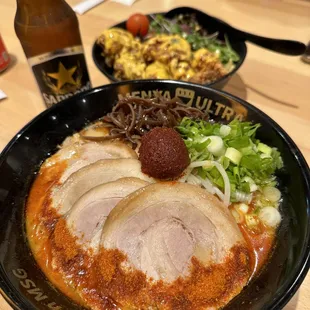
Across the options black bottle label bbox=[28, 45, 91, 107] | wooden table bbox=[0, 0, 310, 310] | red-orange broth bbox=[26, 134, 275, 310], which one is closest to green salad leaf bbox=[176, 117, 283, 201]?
red-orange broth bbox=[26, 134, 275, 310]

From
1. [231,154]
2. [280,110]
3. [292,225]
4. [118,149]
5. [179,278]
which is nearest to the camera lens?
[179,278]

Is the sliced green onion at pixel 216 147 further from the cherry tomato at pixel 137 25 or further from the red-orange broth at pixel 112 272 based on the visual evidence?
the cherry tomato at pixel 137 25

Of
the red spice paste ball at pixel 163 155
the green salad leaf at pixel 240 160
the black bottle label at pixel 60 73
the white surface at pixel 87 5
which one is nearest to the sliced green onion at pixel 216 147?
the green salad leaf at pixel 240 160

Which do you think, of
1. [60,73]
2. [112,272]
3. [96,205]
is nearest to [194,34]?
[60,73]

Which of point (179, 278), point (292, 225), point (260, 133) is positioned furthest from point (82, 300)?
point (260, 133)

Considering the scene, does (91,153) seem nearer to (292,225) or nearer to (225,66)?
(292,225)

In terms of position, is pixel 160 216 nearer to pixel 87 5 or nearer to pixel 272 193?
pixel 272 193

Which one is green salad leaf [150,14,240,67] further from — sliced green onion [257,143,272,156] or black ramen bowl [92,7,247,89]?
sliced green onion [257,143,272,156]
